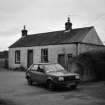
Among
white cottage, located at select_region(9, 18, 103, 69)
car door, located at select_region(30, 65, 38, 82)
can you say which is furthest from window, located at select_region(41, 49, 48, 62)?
car door, located at select_region(30, 65, 38, 82)

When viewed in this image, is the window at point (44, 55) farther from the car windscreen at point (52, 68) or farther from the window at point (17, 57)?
the car windscreen at point (52, 68)

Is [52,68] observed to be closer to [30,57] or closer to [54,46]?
[54,46]

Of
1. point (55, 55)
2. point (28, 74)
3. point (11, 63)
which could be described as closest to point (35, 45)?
point (55, 55)

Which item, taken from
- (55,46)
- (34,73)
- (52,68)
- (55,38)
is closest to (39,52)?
(55,38)

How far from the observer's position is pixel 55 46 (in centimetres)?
2470

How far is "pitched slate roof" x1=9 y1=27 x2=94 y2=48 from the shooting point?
23828 millimetres

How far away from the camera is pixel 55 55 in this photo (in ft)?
81.2

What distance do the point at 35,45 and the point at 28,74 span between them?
1253cm

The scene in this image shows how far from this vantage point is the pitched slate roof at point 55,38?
78.2ft

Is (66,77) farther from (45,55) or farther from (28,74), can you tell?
(45,55)

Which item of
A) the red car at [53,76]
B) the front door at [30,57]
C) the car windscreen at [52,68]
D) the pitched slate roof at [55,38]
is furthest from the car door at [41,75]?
the front door at [30,57]

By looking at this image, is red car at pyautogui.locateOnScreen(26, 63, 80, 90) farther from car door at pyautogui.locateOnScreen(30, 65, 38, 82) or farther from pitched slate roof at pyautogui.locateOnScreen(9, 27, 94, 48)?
pitched slate roof at pyautogui.locateOnScreen(9, 27, 94, 48)

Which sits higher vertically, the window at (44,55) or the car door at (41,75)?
the window at (44,55)

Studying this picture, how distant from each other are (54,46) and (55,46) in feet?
0.61
